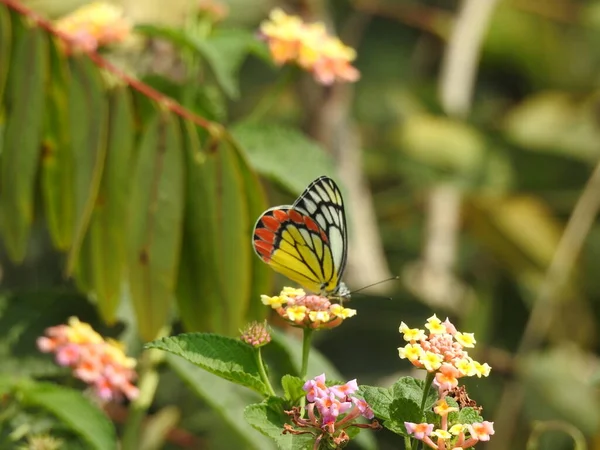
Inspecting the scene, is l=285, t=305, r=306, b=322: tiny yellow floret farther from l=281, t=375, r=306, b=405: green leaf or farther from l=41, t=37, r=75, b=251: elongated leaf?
l=41, t=37, r=75, b=251: elongated leaf

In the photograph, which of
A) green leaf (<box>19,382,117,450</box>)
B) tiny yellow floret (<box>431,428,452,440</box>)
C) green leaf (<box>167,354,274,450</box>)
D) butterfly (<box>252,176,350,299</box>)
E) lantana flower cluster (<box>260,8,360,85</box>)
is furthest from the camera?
lantana flower cluster (<box>260,8,360,85</box>)

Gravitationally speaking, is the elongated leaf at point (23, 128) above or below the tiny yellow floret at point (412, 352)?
below

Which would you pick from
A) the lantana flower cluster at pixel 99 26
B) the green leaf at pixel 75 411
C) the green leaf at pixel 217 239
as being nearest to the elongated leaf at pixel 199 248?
the green leaf at pixel 217 239

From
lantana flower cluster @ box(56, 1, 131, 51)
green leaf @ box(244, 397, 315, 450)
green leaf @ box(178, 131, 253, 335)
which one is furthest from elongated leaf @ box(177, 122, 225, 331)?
green leaf @ box(244, 397, 315, 450)

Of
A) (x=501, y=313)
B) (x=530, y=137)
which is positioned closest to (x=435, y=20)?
(x=530, y=137)

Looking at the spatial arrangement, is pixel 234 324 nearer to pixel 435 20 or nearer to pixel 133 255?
pixel 133 255

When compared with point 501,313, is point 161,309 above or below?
above

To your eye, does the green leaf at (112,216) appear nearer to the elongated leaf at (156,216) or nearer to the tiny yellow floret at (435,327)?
the elongated leaf at (156,216)
